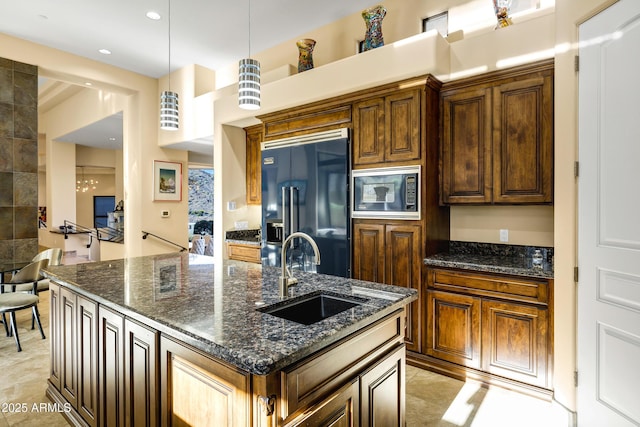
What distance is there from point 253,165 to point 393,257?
2.61 meters

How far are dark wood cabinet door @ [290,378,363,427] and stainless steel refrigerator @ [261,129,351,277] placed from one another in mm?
1942

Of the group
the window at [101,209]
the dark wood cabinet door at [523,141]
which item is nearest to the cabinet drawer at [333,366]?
the dark wood cabinet door at [523,141]

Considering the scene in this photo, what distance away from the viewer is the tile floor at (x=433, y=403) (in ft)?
7.14

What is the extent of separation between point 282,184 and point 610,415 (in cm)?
316

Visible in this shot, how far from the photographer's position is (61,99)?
7473 mm

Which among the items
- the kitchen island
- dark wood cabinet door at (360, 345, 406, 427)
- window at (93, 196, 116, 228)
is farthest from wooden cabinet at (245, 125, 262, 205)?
window at (93, 196, 116, 228)

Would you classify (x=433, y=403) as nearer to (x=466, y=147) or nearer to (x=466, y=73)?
(x=466, y=147)

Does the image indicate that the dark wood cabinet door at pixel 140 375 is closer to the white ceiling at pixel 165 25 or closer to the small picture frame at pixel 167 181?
the white ceiling at pixel 165 25

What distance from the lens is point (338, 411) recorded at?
127cm

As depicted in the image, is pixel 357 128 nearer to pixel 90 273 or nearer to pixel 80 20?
pixel 90 273

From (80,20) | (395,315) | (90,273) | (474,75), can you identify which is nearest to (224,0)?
(80,20)

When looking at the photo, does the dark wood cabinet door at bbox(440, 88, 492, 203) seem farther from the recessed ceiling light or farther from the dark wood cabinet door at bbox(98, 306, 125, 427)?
the recessed ceiling light

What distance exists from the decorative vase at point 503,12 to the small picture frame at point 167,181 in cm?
522

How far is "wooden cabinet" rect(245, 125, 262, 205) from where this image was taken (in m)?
4.72
